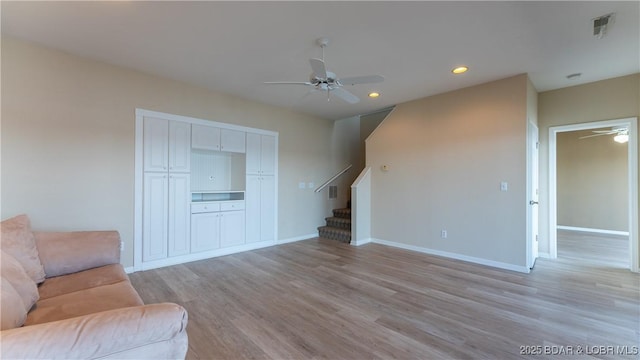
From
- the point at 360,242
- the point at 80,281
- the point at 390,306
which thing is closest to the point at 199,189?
the point at 80,281

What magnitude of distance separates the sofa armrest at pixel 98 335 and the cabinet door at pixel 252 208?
3.72 meters

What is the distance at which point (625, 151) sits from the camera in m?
6.19

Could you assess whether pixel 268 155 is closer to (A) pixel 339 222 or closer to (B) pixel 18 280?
(A) pixel 339 222

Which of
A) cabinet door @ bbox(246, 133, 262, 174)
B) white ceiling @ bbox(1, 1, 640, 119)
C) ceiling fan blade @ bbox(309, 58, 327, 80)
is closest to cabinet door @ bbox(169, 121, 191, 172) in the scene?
white ceiling @ bbox(1, 1, 640, 119)

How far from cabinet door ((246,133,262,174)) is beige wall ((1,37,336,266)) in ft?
3.00

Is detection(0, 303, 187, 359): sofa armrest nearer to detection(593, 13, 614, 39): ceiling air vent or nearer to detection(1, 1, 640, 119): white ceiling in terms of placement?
detection(1, 1, 640, 119): white ceiling

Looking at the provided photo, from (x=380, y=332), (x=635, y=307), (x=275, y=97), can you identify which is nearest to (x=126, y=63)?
(x=275, y=97)

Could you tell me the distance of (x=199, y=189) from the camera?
4480 mm

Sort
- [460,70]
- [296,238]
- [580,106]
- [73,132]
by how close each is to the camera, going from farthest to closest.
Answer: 1. [296,238]
2. [580,106]
3. [460,70]
4. [73,132]

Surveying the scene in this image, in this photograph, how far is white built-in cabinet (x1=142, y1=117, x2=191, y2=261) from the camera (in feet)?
12.3

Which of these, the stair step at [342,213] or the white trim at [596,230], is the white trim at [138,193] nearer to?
the stair step at [342,213]

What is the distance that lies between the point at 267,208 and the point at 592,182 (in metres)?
7.93

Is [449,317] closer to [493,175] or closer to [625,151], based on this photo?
[493,175]

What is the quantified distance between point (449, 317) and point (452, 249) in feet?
7.12
